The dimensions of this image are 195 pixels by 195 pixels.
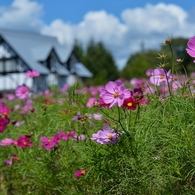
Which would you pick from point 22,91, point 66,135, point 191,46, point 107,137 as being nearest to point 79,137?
point 66,135

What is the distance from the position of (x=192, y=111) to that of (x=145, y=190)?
361 mm

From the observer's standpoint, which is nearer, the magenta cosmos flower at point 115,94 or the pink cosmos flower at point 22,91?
the magenta cosmos flower at point 115,94

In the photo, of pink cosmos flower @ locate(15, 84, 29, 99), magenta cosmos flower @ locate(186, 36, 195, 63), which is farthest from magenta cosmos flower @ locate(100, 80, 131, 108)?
pink cosmos flower @ locate(15, 84, 29, 99)

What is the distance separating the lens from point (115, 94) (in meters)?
1.95

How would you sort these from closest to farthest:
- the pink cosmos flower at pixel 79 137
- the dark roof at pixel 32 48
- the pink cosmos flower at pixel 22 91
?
the pink cosmos flower at pixel 79 137 < the pink cosmos flower at pixel 22 91 < the dark roof at pixel 32 48

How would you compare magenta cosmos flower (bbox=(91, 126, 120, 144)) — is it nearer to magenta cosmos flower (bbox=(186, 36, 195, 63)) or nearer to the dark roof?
magenta cosmos flower (bbox=(186, 36, 195, 63))

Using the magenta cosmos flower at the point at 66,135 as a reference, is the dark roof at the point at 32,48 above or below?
above

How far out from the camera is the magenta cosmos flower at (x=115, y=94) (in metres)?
1.95

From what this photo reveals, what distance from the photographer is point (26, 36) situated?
3425cm

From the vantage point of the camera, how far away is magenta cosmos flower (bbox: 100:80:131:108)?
6.38 feet

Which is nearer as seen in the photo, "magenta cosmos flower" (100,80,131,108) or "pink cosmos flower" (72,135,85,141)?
"magenta cosmos flower" (100,80,131,108)

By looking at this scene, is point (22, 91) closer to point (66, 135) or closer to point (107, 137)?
point (66, 135)

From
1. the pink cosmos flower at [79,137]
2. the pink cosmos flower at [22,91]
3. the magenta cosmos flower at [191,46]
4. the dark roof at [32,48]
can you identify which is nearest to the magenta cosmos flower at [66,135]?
the pink cosmos flower at [79,137]

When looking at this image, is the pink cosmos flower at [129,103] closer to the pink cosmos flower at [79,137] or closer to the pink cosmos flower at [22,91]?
the pink cosmos flower at [79,137]
